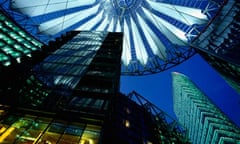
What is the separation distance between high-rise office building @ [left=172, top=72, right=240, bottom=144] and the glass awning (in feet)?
138

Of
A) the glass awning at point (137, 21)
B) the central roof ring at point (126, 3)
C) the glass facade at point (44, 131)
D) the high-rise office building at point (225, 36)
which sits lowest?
the glass facade at point (44, 131)

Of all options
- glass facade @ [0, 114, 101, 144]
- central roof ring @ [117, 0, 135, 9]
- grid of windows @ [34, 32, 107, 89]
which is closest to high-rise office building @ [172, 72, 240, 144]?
central roof ring @ [117, 0, 135, 9]

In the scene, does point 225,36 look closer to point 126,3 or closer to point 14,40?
point 126,3

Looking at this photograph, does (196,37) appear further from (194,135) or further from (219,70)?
(194,135)

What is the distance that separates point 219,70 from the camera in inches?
1576

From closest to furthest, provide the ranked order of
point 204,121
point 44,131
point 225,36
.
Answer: point 44,131 → point 225,36 → point 204,121

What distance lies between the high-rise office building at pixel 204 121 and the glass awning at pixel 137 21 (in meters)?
41.9

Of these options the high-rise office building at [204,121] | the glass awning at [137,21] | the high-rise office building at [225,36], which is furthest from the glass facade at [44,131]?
the high-rise office building at [204,121]

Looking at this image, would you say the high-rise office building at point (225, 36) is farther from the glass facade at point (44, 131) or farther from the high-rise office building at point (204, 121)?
the high-rise office building at point (204, 121)

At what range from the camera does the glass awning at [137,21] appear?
96.7 ft

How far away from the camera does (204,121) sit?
265 feet

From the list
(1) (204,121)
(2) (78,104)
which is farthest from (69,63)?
(1) (204,121)

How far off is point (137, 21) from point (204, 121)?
192 ft

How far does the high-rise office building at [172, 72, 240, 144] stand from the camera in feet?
→ 226
